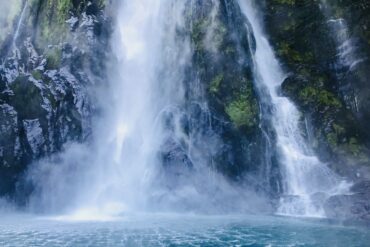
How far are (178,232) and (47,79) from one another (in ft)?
42.7

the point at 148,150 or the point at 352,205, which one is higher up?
the point at 148,150

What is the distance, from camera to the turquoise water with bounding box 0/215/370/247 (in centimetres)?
1417

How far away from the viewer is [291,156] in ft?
78.7

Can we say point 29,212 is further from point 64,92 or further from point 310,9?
point 310,9

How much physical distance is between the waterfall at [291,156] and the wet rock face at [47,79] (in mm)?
9758

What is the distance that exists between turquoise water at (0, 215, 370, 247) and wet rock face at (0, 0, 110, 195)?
187 inches

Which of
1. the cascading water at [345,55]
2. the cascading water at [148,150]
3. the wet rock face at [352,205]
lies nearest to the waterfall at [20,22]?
the cascading water at [148,150]

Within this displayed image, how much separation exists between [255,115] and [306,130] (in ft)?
10.1

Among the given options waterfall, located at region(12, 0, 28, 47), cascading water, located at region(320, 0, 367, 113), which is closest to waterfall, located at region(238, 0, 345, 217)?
cascading water, located at region(320, 0, 367, 113)

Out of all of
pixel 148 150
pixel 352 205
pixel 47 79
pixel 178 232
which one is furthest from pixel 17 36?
pixel 352 205

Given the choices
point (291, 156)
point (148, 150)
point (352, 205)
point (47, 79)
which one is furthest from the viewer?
point (148, 150)

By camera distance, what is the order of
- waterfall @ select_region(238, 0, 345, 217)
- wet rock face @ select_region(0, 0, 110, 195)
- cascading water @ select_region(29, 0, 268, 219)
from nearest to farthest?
waterfall @ select_region(238, 0, 345, 217)
cascading water @ select_region(29, 0, 268, 219)
wet rock face @ select_region(0, 0, 110, 195)

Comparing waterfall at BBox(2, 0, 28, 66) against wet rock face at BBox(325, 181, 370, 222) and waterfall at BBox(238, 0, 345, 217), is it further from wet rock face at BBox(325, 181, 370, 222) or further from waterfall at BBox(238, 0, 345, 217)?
wet rock face at BBox(325, 181, 370, 222)

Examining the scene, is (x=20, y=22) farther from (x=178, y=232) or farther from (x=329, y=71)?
(x=329, y=71)
